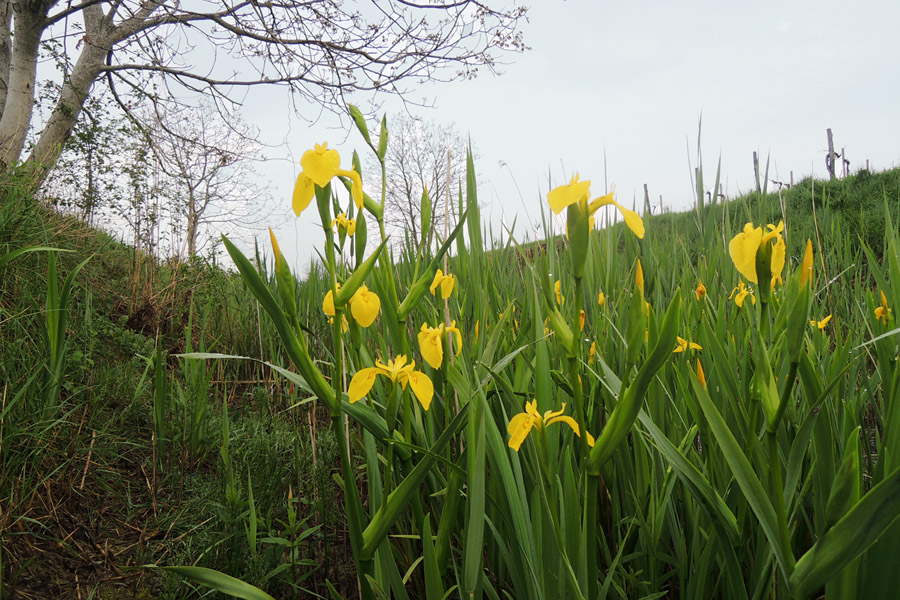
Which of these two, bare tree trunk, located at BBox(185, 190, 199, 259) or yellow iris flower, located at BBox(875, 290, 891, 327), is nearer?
yellow iris flower, located at BBox(875, 290, 891, 327)

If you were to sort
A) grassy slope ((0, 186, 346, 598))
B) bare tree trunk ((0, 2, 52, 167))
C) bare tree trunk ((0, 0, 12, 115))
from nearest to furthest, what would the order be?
1. grassy slope ((0, 186, 346, 598))
2. bare tree trunk ((0, 2, 52, 167))
3. bare tree trunk ((0, 0, 12, 115))

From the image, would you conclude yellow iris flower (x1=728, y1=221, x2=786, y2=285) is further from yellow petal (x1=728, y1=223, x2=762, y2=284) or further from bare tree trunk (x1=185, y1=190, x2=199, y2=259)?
bare tree trunk (x1=185, y1=190, x2=199, y2=259)

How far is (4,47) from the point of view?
612cm

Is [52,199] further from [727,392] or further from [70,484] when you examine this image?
[727,392]

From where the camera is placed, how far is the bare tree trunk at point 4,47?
608 cm

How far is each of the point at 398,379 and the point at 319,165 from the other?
0.93 ft

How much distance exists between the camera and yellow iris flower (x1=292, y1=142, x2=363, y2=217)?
0.56 metres

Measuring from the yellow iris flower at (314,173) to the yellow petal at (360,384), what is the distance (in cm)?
20

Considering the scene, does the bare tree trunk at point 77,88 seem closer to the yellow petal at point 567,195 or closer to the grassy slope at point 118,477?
the grassy slope at point 118,477

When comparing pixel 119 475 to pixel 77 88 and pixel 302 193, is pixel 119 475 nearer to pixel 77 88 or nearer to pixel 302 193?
pixel 302 193

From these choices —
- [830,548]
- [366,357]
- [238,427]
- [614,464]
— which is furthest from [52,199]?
[830,548]

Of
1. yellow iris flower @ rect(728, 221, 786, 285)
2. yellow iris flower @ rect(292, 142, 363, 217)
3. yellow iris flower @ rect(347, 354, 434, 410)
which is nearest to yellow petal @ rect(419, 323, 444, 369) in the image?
yellow iris flower @ rect(347, 354, 434, 410)

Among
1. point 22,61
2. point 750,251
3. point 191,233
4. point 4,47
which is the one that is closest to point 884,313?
point 750,251

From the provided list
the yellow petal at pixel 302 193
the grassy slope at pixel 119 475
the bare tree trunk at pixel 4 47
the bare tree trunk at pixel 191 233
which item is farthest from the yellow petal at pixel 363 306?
Result: the bare tree trunk at pixel 4 47
